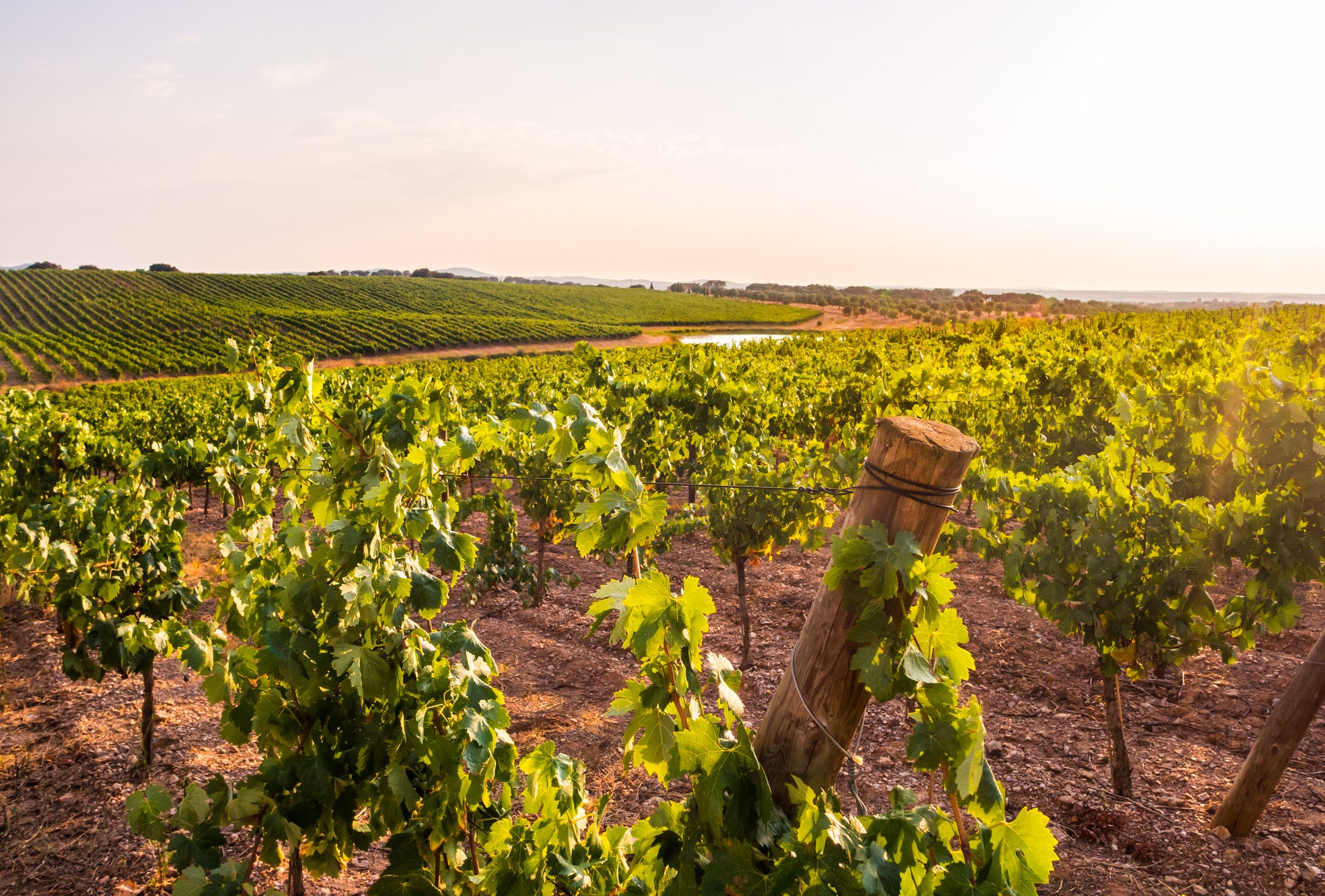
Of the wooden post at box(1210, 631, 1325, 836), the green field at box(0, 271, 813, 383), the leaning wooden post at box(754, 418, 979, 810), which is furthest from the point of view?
the green field at box(0, 271, 813, 383)

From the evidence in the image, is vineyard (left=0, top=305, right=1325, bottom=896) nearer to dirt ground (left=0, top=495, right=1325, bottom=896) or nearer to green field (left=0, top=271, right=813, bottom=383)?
dirt ground (left=0, top=495, right=1325, bottom=896)

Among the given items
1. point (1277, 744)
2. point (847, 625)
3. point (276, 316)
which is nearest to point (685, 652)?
point (847, 625)

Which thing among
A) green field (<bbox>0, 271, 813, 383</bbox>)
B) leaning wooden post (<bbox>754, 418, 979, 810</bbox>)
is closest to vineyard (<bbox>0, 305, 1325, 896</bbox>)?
leaning wooden post (<bbox>754, 418, 979, 810</bbox>)

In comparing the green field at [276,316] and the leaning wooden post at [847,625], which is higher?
the green field at [276,316]

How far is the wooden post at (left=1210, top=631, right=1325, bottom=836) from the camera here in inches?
153

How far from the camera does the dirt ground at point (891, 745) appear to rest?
4.07 metres

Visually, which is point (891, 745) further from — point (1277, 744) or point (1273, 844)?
point (1277, 744)

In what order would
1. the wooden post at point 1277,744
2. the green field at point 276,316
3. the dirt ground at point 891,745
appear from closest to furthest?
the wooden post at point 1277,744 → the dirt ground at point 891,745 → the green field at point 276,316

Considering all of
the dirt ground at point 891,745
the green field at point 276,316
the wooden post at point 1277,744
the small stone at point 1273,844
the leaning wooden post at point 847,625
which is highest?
the green field at point 276,316

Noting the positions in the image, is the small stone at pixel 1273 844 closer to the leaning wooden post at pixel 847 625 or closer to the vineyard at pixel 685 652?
the vineyard at pixel 685 652

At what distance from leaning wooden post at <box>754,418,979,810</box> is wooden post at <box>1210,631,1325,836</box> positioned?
3.75 meters

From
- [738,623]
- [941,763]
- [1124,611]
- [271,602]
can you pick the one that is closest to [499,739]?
[271,602]

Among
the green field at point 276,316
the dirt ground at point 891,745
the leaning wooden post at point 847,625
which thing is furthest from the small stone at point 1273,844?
the green field at point 276,316

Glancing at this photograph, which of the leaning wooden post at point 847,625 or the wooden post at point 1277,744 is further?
the wooden post at point 1277,744
